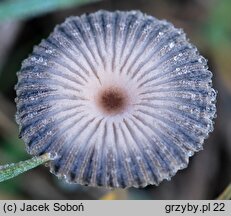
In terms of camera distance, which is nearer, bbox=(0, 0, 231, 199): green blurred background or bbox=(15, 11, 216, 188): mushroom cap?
bbox=(15, 11, 216, 188): mushroom cap

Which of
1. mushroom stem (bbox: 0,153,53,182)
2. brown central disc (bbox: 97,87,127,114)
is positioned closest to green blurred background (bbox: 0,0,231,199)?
mushroom stem (bbox: 0,153,53,182)

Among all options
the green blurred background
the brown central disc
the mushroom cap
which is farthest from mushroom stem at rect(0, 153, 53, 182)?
the green blurred background

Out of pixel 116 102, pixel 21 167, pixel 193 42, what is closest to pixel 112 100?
pixel 116 102

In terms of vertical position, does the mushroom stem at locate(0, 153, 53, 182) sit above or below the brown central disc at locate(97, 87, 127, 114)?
below

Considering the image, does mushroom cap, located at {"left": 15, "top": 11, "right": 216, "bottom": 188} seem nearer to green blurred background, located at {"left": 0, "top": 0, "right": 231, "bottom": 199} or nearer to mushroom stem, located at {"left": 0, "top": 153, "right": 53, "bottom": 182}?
mushroom stem, located at {"left": 0, "top": 153, "right": 53, "bottom": 182}

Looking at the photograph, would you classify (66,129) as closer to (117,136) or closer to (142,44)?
(117,136)

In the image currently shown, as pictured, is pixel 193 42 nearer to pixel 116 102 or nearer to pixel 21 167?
pixel 116 102

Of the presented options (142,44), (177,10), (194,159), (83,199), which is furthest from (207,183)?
(142,44)
